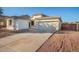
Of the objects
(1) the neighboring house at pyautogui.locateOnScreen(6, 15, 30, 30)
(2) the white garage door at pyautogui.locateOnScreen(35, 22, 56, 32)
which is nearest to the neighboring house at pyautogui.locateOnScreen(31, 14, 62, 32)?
(2) the white garage door at pyautogui.locateOnScreen(35, 22, 56, 32)

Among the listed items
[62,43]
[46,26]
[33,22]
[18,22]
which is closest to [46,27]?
[46,26]

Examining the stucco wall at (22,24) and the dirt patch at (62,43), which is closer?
the dirt patch at (62,43)

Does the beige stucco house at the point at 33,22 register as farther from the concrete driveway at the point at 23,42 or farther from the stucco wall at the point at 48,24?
the concrete driveway at the point at 23,42

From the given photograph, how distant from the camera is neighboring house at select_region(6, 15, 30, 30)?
2.91 meters

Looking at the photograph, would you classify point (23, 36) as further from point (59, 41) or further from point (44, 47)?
point (59, 41)

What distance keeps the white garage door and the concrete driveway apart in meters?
0.09

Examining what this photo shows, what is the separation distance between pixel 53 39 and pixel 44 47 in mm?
222

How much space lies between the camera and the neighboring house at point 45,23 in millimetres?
2930

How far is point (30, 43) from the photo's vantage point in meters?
2.84

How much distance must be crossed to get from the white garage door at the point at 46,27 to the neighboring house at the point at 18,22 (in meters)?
0.23

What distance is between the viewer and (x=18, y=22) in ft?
9.73

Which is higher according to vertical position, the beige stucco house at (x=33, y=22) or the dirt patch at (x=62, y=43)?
the beige stucco house at (x=33, y=22)

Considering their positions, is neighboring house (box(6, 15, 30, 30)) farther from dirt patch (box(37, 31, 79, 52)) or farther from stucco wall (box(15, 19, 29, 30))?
dirt patch (box(37, 31, 79, 52))

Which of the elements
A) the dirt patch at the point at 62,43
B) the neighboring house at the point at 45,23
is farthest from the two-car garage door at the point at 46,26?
the dirt patch at the point at 62,43
